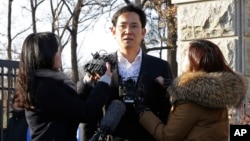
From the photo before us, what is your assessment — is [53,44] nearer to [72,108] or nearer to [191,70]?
[72,108]

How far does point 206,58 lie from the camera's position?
3338 mm

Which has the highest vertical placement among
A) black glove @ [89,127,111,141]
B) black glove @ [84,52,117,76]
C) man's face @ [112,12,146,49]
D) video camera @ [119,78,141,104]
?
man's face @ [112,12,146,49]

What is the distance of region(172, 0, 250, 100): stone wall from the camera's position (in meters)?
5.14

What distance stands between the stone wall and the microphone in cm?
198

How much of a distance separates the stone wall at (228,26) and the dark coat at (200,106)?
184 cm

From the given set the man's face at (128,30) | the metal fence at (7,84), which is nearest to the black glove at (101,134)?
the man's face at (128,30)

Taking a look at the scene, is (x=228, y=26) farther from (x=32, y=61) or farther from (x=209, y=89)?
(x=32, y=61)

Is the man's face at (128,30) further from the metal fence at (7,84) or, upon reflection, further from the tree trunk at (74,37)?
the tree trunk at (74,37)

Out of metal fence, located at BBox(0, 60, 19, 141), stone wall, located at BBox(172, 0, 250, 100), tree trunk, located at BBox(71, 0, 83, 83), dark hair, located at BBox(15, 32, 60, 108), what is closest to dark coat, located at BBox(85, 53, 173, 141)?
dark hair, located at BBox(15, 32, 60, 108)

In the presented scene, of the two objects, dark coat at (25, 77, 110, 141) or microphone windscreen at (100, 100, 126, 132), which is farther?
microphone windscreen at (100, 100, 126, 132)

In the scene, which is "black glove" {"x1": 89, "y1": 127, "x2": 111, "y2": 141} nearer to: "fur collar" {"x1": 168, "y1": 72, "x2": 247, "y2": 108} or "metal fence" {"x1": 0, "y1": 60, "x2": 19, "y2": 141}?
"fur collar" {"x1": 168, "y1": 72, "x2": 247, "y2": 108}

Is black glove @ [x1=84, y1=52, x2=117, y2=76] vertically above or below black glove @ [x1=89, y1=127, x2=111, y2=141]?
above

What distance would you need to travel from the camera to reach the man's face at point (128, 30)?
362 cm

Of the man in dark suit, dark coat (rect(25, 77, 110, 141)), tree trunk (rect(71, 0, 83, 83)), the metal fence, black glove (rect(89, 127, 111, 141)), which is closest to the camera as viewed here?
dark coat (rect(25, 77, 110, 141))
